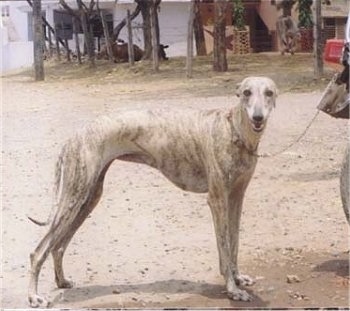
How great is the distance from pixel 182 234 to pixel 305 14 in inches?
269

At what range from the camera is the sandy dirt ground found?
424cm

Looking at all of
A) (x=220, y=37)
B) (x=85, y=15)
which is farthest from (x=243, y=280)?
(x=220, y=37)

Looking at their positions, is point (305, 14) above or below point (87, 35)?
below

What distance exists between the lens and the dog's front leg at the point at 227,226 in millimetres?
4078

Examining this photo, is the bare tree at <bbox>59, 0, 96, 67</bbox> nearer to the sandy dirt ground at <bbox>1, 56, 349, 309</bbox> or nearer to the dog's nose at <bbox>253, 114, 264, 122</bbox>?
the sandy dirt ground at <bbox>1, 56, 349, 309</bbox>

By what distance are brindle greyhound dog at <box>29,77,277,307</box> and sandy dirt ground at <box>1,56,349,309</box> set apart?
220mm

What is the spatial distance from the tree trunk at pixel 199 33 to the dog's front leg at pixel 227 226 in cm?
689

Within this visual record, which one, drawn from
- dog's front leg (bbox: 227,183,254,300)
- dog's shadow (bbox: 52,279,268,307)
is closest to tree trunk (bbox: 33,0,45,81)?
dog's shadow (bbox: 52,279,268,307)

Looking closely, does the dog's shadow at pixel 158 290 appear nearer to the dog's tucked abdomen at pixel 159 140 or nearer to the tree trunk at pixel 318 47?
the dog's tucked abdomen at pixel 159 140

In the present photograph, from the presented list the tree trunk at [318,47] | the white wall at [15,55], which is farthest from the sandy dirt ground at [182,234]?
the tree trunk at [318,47]

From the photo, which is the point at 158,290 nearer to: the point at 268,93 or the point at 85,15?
the point at 268,93

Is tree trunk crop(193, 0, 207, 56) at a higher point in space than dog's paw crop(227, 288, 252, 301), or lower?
higher

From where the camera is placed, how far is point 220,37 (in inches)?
386

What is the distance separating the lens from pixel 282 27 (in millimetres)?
9219
